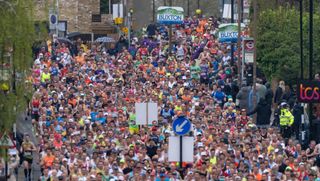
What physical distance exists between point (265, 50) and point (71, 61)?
10.2 m

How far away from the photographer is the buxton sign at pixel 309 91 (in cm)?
4216

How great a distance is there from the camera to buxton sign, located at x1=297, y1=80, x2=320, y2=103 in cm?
4216

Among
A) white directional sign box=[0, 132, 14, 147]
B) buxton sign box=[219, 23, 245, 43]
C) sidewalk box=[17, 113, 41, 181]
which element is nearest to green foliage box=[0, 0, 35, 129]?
white directional sign box=[0, 132, 14, 147]

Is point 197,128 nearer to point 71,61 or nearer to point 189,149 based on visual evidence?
point 189,149

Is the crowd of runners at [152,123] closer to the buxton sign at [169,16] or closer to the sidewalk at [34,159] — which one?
the sidewalk at [34,159]

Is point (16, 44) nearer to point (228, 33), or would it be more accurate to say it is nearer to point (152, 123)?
point (152, 123)

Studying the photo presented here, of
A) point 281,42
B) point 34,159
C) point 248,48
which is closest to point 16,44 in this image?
point 34,159

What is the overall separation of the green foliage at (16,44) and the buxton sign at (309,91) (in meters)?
12.1

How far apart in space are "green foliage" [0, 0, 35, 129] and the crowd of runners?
4558mm

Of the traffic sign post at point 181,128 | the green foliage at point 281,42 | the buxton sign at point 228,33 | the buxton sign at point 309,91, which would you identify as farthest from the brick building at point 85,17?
the traffic sign post at point 181,128

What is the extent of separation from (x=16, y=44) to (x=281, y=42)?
28.8 m

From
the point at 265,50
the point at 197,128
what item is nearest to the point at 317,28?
the point at 265,50

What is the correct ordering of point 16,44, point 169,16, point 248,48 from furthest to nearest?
1. point 169,16
2. point 248,48
3. point 16,44

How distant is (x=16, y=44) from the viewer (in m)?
31.2
